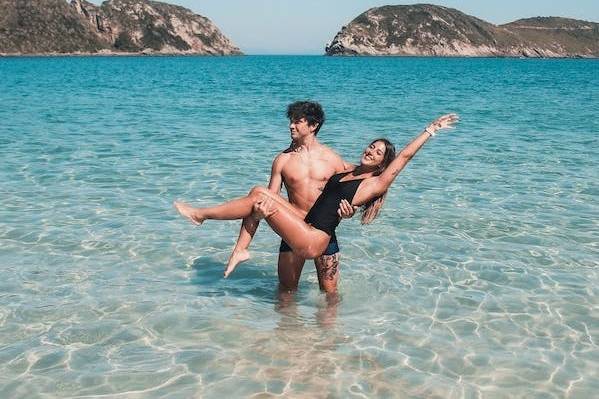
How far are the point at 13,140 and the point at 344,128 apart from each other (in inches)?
486

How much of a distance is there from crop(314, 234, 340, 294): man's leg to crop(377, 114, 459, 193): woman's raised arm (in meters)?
1.01

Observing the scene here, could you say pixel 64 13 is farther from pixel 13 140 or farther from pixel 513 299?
pixel 513 299

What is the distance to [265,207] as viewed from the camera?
6.50 metres

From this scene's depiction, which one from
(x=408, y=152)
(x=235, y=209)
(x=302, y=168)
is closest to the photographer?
(x=408, y=152)

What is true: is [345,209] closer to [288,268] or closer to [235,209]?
[235,209]

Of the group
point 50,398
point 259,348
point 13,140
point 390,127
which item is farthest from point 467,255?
point 390,127

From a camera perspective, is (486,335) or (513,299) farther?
(513,299)

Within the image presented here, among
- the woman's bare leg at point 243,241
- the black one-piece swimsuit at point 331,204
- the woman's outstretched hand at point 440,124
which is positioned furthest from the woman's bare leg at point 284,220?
the woman's outstretched hand at point 440,124

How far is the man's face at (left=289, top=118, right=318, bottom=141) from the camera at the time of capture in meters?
6.98

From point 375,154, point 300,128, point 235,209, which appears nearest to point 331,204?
point 375,154

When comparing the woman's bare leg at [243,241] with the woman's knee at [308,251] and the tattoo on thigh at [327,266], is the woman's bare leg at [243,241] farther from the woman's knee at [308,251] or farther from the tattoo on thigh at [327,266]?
the tattoo on thigh at [327,266]

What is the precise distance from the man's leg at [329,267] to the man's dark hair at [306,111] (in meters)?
1.37

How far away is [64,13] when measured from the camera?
165375 mm

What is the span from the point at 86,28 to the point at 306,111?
18089 centimetres
